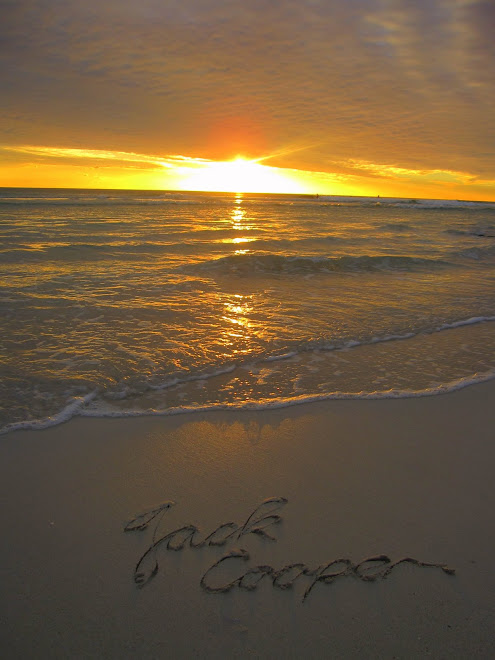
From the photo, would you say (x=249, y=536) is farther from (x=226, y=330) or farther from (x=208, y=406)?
(x=226, y=330)

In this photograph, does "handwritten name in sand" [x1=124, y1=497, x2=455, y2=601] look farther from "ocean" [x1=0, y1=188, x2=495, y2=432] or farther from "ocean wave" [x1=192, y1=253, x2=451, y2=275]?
"ocean wave" [x1=192, y1=253, x2=451, y2=275]

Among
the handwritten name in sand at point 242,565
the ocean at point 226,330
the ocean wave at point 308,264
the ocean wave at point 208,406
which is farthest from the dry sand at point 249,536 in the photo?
the ocean wave at point 308,264

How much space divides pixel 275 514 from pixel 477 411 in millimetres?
2731

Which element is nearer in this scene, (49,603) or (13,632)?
(13,632)

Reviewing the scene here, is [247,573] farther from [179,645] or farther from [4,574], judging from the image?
[4,574]

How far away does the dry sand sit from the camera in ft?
7.14

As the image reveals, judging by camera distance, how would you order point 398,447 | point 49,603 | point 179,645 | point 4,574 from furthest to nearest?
point 398,447
point 4,574
point 49,603
point 179,645

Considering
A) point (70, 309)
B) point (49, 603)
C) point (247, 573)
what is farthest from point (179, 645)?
point (70, 309)

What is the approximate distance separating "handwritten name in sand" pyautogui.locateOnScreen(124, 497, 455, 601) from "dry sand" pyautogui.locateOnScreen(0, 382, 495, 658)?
0.03 ft

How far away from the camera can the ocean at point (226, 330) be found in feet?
15.6

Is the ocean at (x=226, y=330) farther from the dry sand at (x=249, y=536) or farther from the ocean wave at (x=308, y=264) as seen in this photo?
the dry sand at (x=249, y=536)

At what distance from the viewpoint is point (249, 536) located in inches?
109

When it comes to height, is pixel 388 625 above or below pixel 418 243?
below

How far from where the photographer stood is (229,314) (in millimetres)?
7723
